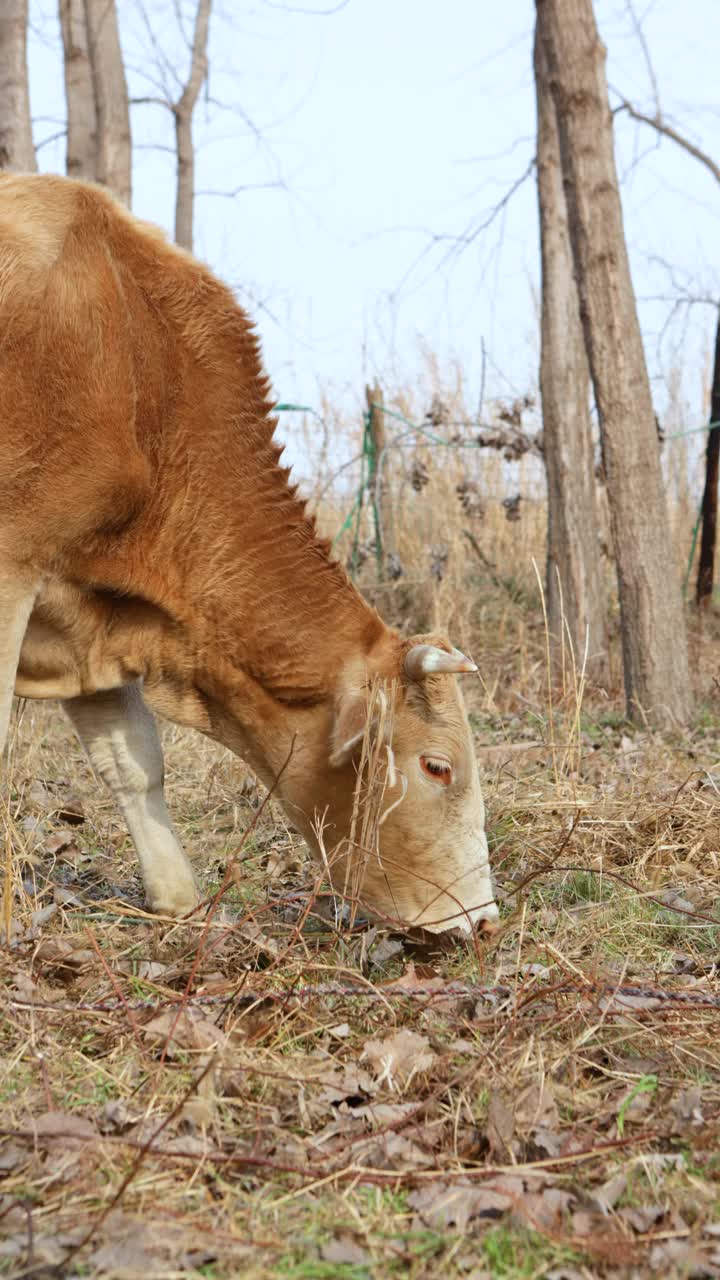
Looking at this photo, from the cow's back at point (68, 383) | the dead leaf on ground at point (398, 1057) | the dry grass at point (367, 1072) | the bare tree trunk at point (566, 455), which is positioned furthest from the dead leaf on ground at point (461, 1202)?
the bare tree trunk at point (566, 455)

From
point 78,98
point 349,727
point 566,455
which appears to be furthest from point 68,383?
point 78,98

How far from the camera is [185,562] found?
12.6 ft

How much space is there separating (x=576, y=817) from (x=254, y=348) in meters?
1.95

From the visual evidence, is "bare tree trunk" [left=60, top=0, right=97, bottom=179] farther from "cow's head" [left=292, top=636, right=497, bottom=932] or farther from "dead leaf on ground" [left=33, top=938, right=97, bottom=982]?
"dead leaf on ground" [left=33, top=938, right=97, bottom=982]

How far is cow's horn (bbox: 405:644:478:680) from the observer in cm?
351

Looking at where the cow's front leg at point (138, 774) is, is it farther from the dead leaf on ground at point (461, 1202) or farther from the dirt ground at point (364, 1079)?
the dead leaf on ground at point (461, 1202)

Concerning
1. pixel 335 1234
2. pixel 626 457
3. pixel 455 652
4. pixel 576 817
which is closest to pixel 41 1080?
pixel 335 1234

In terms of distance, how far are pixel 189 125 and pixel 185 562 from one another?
14.1 meters

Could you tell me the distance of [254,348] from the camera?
13.1 feet

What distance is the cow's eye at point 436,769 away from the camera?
12.1 ft

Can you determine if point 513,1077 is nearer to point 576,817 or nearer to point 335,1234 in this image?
point 335,1234

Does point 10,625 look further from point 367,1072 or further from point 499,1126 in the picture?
point 499,1126

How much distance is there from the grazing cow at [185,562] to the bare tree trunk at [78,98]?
7.43 m

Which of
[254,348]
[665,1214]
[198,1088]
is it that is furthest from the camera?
[254,348]
